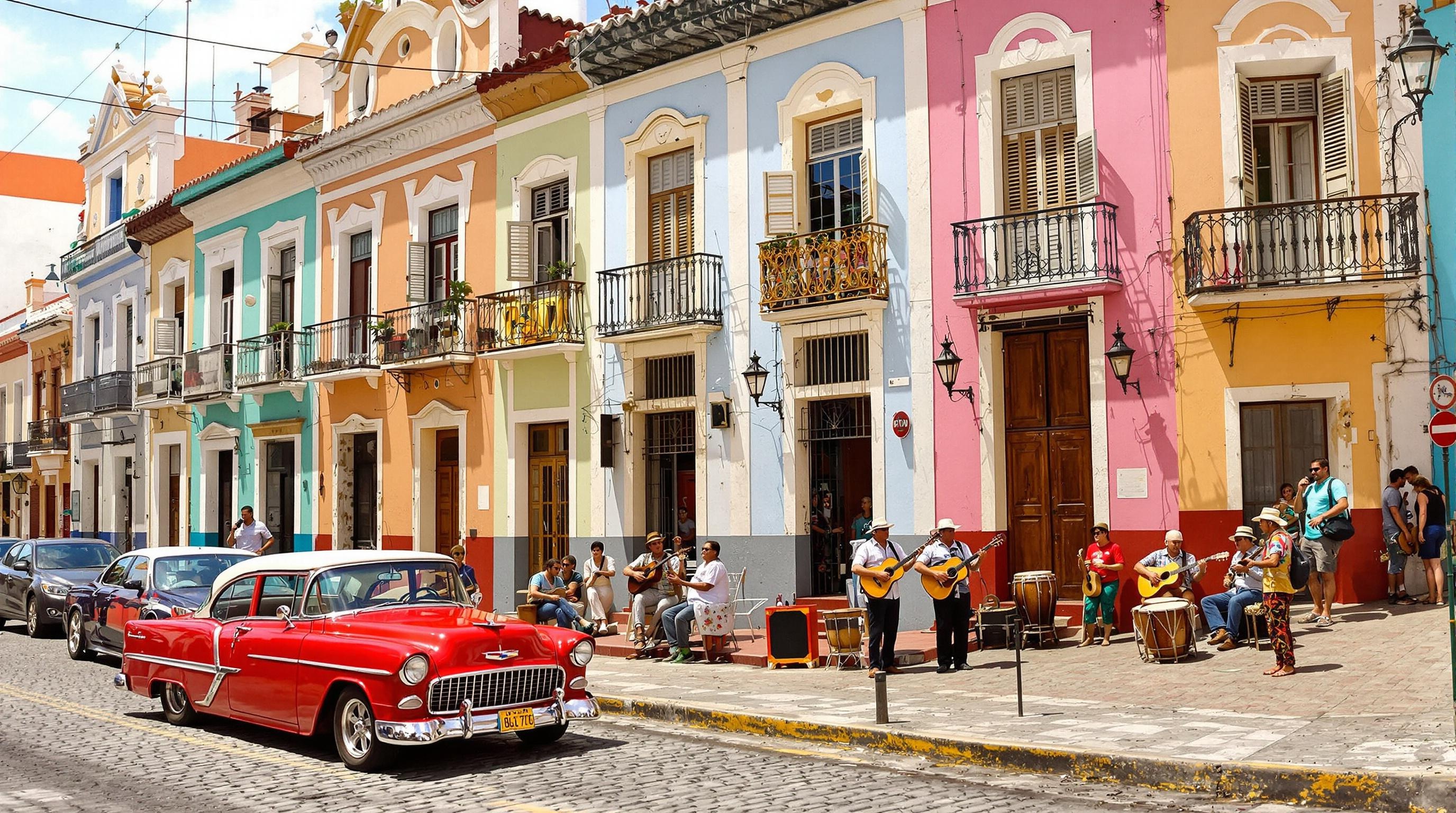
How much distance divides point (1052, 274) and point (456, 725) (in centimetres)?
937

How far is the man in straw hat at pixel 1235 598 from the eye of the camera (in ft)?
43.8

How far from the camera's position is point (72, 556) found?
20.8 metres

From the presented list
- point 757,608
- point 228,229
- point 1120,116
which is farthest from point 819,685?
point 228,229

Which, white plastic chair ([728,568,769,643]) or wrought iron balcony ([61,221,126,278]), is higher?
wrought iron balcony ([61,221,126,278])

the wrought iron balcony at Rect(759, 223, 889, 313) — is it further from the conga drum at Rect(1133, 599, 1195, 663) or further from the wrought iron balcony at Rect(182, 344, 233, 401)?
the wrought iron balcony at Rect(182, 344, 233, 401)

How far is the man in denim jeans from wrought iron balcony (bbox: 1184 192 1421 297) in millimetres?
2197

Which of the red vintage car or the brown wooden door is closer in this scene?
the red vintage car

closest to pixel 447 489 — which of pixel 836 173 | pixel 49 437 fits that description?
pixel 836 173

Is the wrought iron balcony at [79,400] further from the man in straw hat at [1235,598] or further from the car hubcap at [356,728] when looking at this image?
the man in straw hat at [1235,598]

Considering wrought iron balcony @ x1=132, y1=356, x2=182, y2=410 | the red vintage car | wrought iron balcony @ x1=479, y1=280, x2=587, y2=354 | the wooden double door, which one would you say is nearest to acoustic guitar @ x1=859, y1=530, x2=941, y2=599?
the wooden double door

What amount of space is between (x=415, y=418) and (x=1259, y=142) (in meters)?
15.0

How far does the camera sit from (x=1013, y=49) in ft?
52.7

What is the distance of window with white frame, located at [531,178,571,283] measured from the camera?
2139cm

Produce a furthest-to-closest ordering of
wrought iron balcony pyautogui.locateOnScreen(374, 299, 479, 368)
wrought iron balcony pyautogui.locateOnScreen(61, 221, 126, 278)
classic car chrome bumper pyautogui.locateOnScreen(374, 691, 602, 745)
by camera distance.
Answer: wrought iron balcony pyautogui.locateOnScreen(61, 221, 126, 278) < wrought iron balcony pyautogui.locateOnScreen(374, 299, 479, 368) < classic car chrome bumper pyautogui.locateOnScreen(374, 691, 602, 745)
